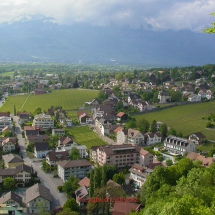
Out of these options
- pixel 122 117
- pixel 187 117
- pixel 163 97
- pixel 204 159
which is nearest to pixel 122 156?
pixel 204 159

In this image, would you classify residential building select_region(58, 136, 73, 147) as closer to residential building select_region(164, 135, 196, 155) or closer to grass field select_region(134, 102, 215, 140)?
residential building select_region(164, 135, 196, 155)

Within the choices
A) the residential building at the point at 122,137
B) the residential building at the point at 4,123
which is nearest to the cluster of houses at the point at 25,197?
the residential building at the point at 122,137

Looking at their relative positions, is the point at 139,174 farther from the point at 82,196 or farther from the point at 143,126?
the point at 143,126

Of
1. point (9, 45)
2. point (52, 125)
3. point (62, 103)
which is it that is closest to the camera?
point (52, 125)

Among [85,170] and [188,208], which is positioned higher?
[188,208]

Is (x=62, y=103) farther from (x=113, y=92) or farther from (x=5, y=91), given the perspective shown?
(x=5, y=91)

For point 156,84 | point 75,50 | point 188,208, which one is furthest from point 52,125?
point 75,50

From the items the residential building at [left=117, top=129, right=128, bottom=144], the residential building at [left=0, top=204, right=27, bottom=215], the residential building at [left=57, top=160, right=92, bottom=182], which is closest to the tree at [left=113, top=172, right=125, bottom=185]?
the residential building at [left=57, top=160, right=92, bottom=182]
